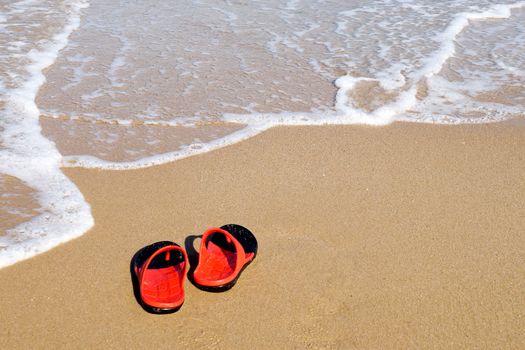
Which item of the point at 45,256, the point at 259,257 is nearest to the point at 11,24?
the point at 45,256

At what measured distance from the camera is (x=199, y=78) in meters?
5.35

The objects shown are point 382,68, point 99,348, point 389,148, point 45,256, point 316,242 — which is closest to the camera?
point 99,348

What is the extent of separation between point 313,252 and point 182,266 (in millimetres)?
689

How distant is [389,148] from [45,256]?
2.44 m

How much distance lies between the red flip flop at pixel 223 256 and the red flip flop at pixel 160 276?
10 cm

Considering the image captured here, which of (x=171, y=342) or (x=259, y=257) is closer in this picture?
(x=171, y=342)

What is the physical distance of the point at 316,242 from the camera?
2.97 meters

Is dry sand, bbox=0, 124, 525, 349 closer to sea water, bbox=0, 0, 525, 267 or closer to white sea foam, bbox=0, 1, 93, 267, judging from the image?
white sea foam, bbox=0, 1, 93, 267

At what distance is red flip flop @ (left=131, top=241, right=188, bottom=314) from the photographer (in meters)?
2.45

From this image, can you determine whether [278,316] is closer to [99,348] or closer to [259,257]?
[259,257]

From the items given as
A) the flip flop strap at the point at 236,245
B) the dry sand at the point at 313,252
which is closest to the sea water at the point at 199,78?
the dry sand at the point at 313,252

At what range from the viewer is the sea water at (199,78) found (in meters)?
3.78

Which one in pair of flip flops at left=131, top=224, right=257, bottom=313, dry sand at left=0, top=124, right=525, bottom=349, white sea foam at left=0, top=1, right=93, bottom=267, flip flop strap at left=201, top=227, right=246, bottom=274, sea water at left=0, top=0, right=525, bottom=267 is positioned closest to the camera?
dry sand at left=0, top=124, right=525, bottom=349

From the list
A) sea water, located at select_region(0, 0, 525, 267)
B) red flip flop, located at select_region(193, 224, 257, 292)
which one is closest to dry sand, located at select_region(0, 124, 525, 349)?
red flip flop, located at select_region(193, 224, 257, 292)
